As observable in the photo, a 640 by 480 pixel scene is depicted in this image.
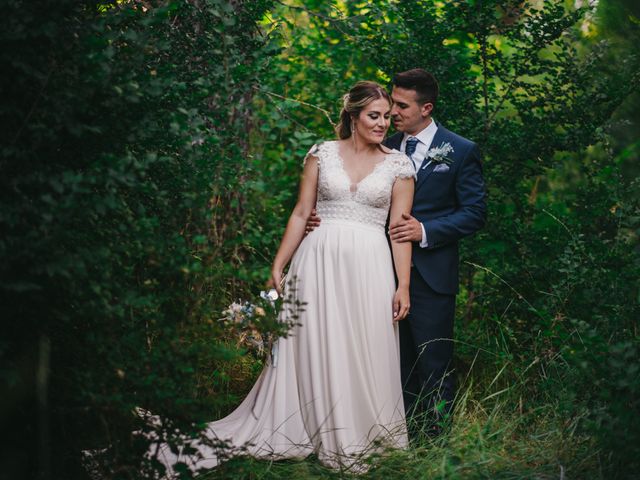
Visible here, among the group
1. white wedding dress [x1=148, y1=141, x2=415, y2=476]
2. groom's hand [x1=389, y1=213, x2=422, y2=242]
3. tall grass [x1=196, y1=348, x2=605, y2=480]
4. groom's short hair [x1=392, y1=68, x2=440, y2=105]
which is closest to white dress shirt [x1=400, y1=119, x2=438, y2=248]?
groom's short hair [x1=392, y1=68, x2=440, y2=105]

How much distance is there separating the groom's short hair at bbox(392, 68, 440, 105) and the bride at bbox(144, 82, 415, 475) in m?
0.35

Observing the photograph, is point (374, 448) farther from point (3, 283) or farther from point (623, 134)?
point (623, 134)

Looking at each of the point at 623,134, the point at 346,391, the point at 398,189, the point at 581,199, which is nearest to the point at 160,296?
the point at 346,391

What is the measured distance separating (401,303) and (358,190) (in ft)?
2.41

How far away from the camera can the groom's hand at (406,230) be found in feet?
14.5

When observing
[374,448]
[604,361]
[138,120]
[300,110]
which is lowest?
[374,448]

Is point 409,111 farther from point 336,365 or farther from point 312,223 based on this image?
point 336,365

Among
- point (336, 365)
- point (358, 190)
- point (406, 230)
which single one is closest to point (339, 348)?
point (336, 365)

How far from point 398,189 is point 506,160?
5.80 ft

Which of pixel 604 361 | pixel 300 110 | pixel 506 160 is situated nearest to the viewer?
pixel 604 361

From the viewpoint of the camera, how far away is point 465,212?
4.59 m

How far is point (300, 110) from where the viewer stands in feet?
24.4

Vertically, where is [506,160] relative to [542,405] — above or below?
above

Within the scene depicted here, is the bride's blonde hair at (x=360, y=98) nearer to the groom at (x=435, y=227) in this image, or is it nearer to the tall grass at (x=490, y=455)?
the groom at (x=435, y=227)
